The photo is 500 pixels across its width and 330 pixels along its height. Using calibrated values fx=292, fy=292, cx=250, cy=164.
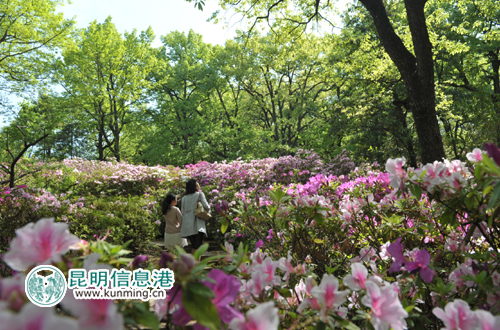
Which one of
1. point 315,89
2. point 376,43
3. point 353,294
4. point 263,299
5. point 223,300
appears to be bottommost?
point 353,294

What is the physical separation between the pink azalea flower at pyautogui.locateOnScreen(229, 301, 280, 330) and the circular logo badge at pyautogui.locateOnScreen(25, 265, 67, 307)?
1.32ft

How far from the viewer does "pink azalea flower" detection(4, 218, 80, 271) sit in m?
0.61

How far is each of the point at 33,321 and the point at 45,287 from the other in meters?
0.33

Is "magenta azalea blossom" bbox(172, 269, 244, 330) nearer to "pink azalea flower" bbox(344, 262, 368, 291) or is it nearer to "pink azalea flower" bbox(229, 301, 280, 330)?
"pink azalea flower" bbox(229, 301, 280, 330)

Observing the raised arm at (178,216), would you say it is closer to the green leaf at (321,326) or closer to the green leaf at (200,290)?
the green leaf at (321,326)

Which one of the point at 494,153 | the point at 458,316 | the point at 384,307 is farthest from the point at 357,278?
the point at 494,153

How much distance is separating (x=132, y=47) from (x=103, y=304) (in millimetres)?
24450

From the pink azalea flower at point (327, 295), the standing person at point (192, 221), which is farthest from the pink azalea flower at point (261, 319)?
the standing person at point (192, 221)

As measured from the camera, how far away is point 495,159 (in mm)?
839

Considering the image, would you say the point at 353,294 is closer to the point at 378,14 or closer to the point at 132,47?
the point at 378,14

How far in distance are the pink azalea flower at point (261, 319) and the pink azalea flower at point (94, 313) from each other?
23cm

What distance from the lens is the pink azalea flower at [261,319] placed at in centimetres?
58

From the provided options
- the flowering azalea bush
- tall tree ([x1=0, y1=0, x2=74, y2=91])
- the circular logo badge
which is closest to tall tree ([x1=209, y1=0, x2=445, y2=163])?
the flowering azalea bush

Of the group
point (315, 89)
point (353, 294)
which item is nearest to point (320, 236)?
point (353, 294)
